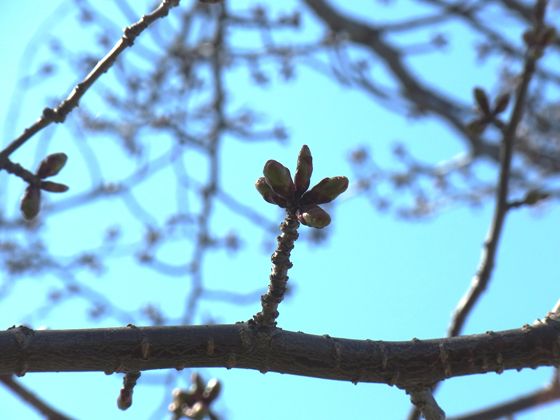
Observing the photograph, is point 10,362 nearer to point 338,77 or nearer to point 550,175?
point 338,77

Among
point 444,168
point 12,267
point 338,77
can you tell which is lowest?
point 12,267

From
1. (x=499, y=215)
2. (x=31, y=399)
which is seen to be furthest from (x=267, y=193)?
(x=499, y=215)

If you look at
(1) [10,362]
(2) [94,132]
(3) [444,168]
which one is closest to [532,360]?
(1) [10,362]

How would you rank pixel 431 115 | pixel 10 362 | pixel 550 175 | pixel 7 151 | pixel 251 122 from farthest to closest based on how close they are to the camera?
pixel 550 175, pixel 431 115, pixel 251 122, pixel 7 151, pixel 10 362

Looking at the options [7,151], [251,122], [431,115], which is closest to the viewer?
[7,151]

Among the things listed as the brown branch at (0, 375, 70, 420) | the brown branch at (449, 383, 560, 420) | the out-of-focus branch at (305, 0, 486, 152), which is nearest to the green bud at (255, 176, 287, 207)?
the brown branch at (0, 375, 70, 420)

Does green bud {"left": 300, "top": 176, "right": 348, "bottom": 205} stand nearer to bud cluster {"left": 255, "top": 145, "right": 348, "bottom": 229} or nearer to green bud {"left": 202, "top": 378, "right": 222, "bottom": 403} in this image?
bud cluster {"left": 255, "top": 145, "right": 348, "bottom": 229}

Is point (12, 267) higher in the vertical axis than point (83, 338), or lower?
higher
